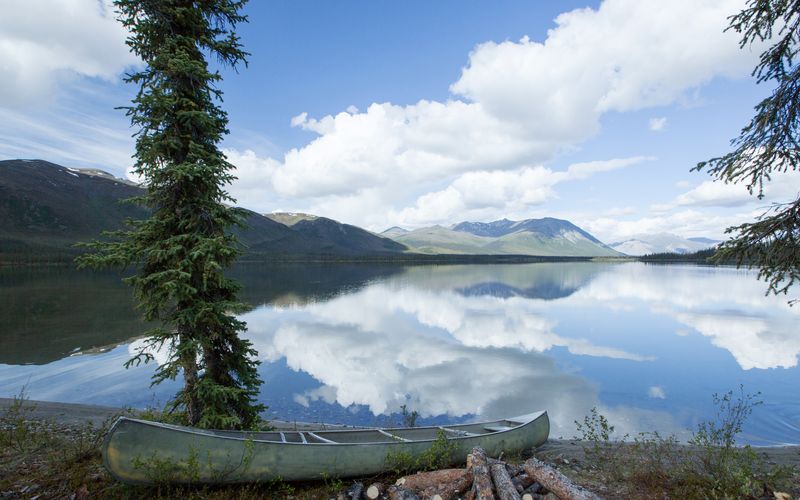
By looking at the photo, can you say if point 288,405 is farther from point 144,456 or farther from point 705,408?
point 705,408

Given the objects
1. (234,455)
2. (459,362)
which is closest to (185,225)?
(234,455)

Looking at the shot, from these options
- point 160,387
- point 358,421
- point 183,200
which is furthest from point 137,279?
point 160,387

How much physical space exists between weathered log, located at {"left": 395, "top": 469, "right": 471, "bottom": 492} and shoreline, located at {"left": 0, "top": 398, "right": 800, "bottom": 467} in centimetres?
506

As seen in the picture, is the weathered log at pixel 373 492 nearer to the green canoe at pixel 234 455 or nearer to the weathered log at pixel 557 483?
the green canoe at pixel 234 455

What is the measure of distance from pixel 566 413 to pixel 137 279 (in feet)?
61.1

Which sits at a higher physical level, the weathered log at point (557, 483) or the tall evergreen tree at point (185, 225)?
the tall evergreen tree at point (185, 225)

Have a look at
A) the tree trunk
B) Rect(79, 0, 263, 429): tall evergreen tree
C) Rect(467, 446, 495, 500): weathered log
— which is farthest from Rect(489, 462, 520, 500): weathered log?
the tree trunk

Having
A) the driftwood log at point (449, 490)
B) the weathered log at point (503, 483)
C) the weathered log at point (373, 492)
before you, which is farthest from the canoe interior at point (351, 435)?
the weathered log at point (503, 483)

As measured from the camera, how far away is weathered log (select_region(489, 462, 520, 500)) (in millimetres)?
6711

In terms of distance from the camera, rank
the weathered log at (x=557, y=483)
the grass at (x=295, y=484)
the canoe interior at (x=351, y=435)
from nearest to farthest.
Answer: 1. the weathered log at (x=557, y=483)
2. the grass at (x=295, y=484)
3. the canoe interior at (x=351, y=435)

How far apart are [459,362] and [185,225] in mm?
21412

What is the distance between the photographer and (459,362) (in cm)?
2644

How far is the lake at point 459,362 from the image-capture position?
17828 millimetres

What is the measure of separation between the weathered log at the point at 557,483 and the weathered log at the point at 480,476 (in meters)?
0.96
